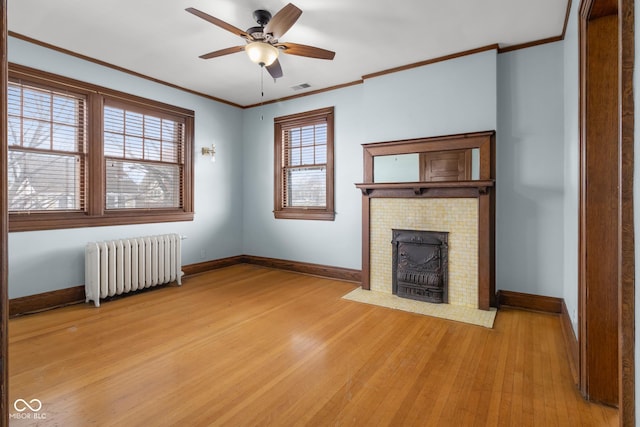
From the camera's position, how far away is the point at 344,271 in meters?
4.79

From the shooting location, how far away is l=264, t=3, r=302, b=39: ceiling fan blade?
7.97 feet

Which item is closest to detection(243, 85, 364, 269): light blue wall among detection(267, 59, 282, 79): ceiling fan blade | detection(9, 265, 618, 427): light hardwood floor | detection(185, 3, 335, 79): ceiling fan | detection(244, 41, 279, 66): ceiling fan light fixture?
detection(9, 265, 618, 427): light hardwood floor

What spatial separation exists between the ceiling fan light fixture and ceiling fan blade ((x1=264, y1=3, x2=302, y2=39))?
0.11 meters

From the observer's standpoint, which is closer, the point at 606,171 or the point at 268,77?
the point at 606,171

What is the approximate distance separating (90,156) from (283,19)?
288 centimetres

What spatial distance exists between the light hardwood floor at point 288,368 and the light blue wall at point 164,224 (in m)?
0.48

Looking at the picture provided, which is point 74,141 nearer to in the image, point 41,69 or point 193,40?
point 41,69

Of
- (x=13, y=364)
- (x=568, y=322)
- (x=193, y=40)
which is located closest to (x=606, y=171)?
(x=568, y=322)

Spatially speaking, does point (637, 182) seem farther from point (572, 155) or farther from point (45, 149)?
point (45, 149)

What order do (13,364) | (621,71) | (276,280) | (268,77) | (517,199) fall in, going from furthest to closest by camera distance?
(276,280) → (268,77) → (517,199) → (13,364) → (621,71)

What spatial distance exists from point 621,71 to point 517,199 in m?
2.90

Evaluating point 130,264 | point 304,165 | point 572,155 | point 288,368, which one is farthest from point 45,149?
point 572,155

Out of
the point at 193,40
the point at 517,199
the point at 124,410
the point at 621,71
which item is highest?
the point at 193,40

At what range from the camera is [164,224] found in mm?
4672
